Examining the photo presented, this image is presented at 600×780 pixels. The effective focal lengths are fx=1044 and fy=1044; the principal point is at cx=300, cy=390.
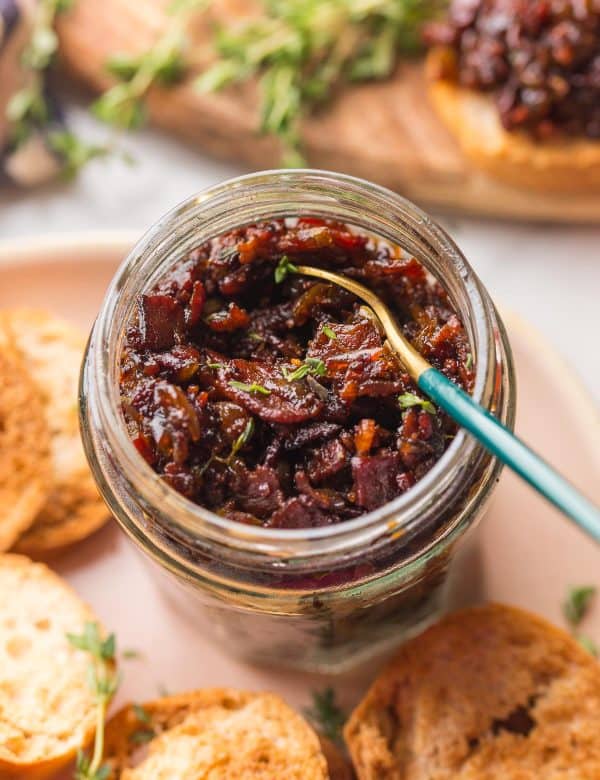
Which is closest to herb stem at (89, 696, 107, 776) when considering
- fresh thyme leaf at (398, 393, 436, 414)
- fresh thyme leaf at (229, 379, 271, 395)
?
fresh thyme leaf at (229, 379, 271, 395)

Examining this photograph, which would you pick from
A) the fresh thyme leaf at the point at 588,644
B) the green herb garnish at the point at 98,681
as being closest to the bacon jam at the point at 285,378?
the green herb garnish at the point at 98,681

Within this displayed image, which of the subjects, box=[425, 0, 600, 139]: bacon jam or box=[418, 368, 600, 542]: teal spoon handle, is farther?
box=[425, 0, 600, 139]: bacon jam

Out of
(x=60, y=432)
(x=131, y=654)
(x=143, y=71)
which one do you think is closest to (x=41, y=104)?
(x=143, y=71)

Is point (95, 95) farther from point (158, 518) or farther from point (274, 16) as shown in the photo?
point (158, 518)

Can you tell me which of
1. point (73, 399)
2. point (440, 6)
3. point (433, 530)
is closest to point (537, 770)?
point (433, 530)

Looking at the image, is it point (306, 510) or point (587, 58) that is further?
point (587, 58)

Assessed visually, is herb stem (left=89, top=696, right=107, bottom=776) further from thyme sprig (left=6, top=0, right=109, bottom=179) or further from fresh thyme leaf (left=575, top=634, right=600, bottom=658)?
thyme sprig (left=6, top=0, right=109, bottom=179)

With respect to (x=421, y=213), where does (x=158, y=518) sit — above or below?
below

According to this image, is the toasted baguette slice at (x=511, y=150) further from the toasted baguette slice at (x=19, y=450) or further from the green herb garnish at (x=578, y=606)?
the toasted baguette slice at (x=19, y=450)
